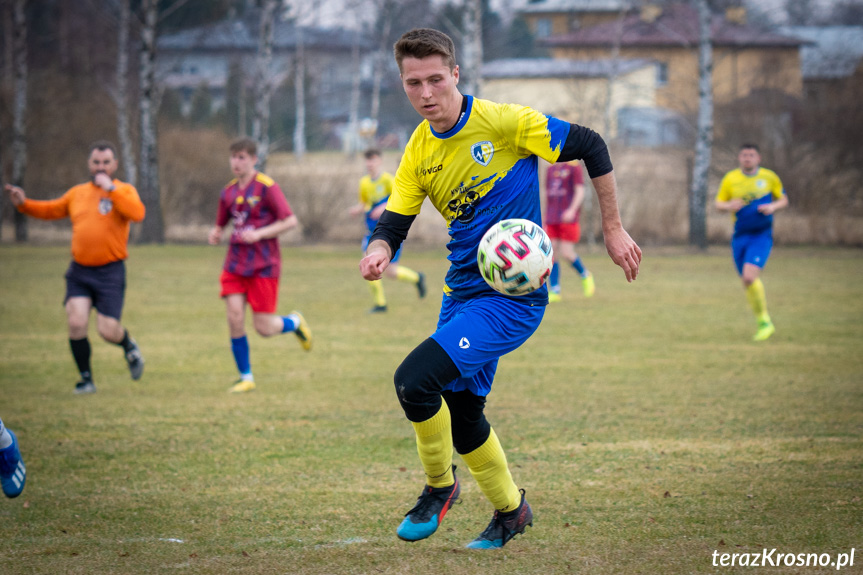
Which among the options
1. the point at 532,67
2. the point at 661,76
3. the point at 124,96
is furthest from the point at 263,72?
the point at 661,76

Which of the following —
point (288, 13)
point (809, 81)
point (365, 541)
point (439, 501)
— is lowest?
point (365, 541)

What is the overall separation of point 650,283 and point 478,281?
1210cm

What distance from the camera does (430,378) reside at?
343 cm

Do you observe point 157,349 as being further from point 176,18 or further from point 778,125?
point 176,18

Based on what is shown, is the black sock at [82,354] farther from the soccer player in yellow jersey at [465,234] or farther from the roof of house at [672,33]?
the roof of house at [672,33]

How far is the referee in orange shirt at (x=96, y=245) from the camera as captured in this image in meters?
7.39

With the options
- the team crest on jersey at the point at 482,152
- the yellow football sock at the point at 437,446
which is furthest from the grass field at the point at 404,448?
the team crest on jersey at the point at 482,152

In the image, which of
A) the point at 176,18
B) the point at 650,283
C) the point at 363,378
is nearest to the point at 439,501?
the point at 363,378

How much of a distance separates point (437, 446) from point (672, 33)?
22.0m

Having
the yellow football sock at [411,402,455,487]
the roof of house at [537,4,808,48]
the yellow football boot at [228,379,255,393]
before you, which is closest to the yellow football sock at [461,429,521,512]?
the yellow football sock at [411,402,455,487]

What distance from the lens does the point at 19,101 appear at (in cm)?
2227

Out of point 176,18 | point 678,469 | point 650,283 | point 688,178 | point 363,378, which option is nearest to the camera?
point 678,469

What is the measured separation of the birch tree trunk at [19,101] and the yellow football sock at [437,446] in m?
20.8

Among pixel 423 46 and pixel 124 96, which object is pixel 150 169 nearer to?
pixel 124 96
